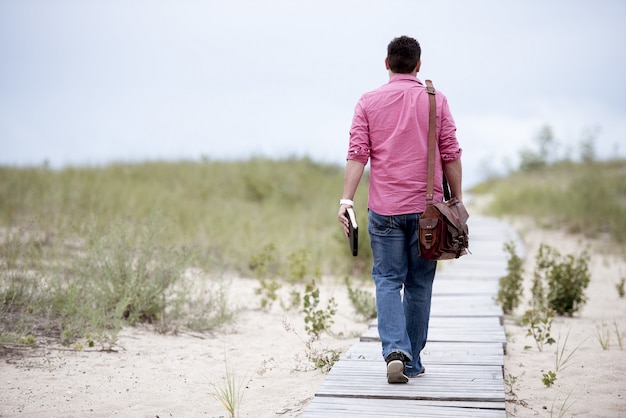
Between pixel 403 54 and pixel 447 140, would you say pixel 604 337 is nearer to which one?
pixel 447 140

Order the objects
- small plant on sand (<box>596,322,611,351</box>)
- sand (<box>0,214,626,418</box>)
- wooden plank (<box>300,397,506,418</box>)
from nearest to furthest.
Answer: wooden plank (<box>300,397,506,418</box>), sand (<box>0,214,626,418</box>), small plant on sand (<box>596,322,611,351</box>)

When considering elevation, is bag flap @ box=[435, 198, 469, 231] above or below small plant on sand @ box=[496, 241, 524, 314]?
above

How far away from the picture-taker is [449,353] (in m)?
4.65

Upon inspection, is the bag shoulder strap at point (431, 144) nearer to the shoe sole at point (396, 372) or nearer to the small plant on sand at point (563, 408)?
the shoe sole at point (396, 372)

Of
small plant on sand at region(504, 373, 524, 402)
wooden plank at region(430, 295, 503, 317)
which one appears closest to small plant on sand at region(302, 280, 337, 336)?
wooden plank at region(430, 295, 503, 317)

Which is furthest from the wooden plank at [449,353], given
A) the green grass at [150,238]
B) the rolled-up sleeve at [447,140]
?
the green grass at [150,238]

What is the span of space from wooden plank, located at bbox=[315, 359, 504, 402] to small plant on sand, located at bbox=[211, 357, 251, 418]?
0.50m

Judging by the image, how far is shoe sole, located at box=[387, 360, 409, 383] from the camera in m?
3.79

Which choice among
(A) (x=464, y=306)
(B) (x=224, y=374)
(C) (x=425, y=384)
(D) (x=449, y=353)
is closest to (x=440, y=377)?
(C) (x=425, y=384)

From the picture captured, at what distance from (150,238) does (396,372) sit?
11.1 feet

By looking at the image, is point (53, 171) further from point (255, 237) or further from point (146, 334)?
point (146, 334)

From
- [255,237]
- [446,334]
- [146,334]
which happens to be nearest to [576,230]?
[255,237]

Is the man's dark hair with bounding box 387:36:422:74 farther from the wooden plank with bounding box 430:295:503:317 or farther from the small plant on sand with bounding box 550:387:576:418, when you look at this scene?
the wooden plank with bounding box 430:295:503:317

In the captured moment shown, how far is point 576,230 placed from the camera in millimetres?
13914
